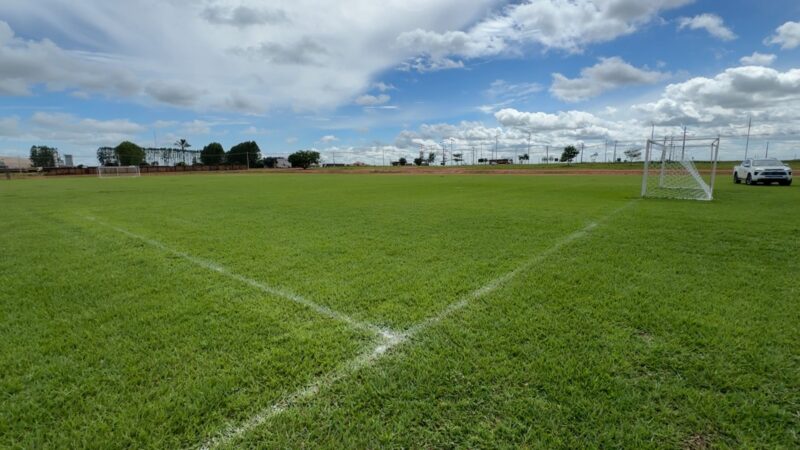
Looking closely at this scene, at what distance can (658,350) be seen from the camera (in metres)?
2.62

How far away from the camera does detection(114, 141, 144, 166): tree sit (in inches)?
2532

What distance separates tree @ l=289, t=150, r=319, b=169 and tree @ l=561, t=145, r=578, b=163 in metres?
44.0

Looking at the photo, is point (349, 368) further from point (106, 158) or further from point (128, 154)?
point (128, 154)

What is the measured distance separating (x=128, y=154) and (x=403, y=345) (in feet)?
290

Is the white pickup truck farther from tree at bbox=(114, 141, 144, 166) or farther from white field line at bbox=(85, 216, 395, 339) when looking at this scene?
tree at bbox=(114, 141, 144, 166)

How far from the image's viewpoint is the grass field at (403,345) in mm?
1959

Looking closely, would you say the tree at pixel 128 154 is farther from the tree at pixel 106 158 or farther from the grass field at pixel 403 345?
the grass field at pixel 403 345

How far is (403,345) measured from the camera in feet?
8.95

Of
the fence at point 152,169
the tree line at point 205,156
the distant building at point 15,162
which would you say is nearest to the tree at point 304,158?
the tree line at point 205,156

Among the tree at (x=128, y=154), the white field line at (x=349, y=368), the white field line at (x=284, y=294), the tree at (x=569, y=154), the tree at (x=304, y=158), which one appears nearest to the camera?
the white field line at (x=349, y=368)

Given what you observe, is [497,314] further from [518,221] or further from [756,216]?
[756,216]

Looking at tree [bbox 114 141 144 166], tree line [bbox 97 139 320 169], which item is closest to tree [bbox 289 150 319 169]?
tree line [bbox 97 139 320 169]

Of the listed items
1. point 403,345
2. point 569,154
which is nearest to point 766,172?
point 403,345

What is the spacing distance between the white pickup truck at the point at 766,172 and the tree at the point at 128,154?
75566mm
